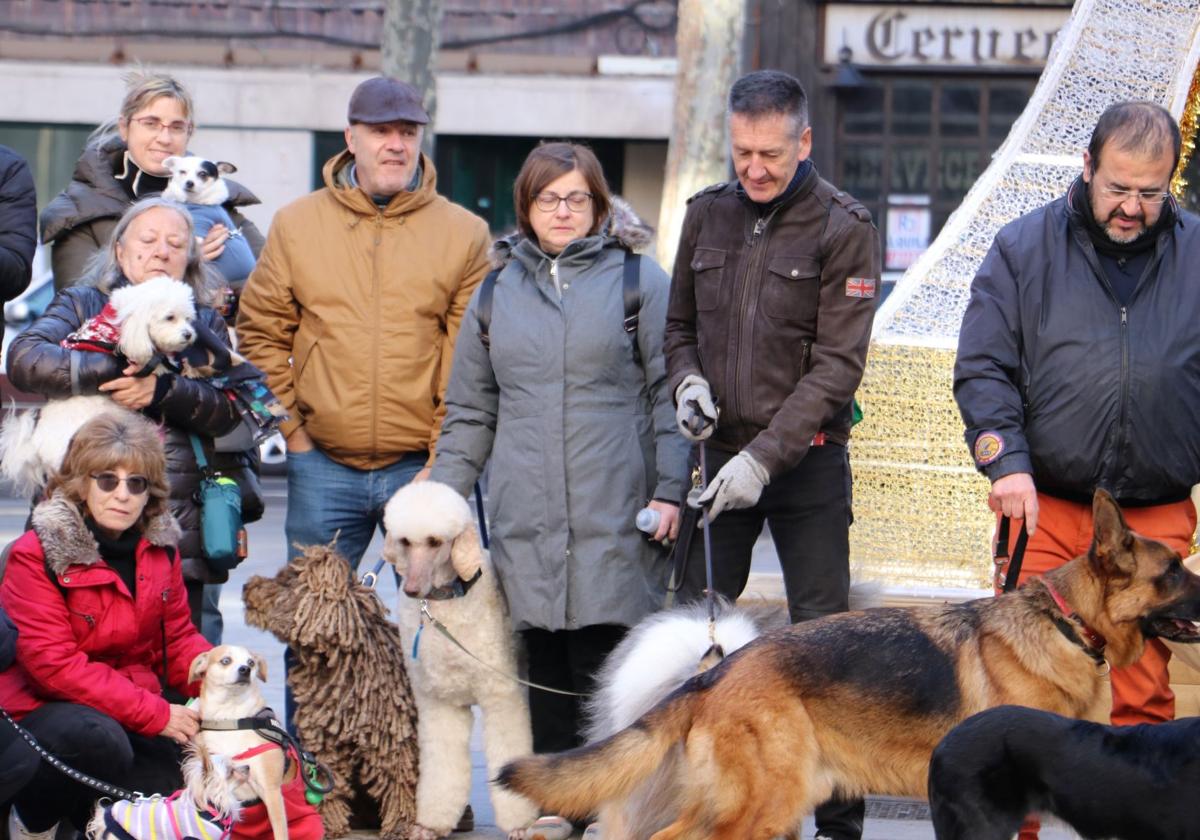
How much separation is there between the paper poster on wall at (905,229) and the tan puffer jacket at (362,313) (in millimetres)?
13770

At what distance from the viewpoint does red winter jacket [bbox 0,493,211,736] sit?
15.8 feet

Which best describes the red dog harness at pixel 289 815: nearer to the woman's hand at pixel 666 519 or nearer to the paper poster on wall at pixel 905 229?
the woman's hand at pixel 666 519

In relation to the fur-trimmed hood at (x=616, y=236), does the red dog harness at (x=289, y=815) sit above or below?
below

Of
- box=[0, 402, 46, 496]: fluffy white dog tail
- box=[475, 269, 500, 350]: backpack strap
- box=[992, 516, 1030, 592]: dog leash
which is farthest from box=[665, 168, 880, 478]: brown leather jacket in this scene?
box=[0, 402, 46, 496]: fluffy white dog tail

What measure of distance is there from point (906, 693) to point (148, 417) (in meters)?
2.59

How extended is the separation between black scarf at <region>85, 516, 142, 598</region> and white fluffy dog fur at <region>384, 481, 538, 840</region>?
30.4 inches

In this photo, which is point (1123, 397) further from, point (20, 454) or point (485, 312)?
point (20, 454)

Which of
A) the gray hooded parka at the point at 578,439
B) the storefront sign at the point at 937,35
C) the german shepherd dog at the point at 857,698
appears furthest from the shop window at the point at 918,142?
the german shepherd dog at the point at 857,698

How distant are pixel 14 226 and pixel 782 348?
2474mm

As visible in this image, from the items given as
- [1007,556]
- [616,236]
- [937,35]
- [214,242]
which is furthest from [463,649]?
[937,35]

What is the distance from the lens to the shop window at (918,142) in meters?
18.9

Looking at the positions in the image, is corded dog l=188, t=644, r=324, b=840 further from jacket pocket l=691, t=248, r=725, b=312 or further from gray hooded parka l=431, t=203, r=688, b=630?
jacket pocket l=691, t=248, r=725, b=312

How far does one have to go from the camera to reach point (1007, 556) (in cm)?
462

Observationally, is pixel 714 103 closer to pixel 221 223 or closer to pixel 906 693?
pixel 221 223
